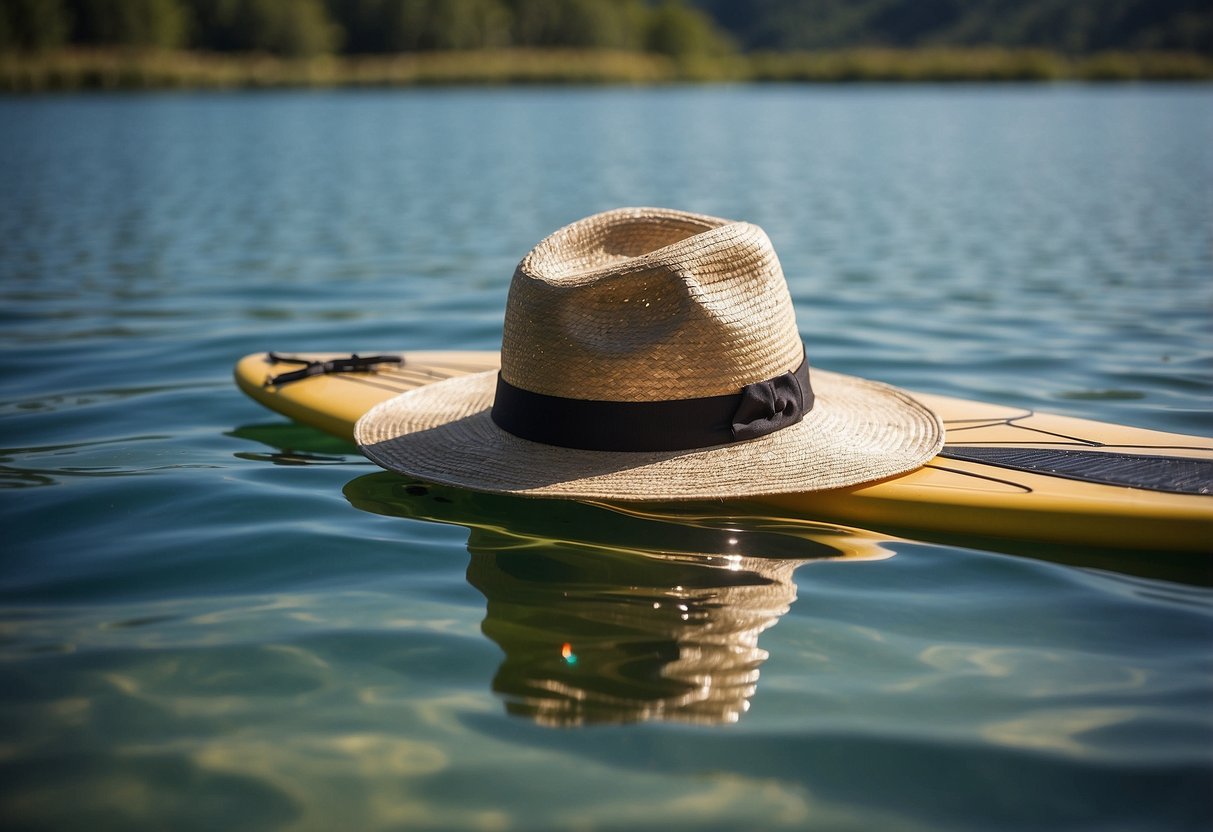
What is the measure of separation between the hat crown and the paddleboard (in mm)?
348

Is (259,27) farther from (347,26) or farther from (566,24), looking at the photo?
(566,24)

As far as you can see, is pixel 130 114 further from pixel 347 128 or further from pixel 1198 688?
pixel 1198 688

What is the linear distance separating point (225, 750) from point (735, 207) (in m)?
9.16

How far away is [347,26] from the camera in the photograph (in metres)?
63.1

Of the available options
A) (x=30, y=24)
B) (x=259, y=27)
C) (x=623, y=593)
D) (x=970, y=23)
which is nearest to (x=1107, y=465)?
(x=623, y=593)

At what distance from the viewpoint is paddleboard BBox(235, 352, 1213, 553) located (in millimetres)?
2566

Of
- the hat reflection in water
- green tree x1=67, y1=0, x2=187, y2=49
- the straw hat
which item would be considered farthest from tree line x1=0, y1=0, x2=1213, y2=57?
the hat reflection in water

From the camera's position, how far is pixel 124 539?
2.77 metres

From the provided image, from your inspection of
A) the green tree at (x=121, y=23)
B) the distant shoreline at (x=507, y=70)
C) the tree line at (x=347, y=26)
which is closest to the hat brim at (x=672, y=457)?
the distant shoreline at (x=507, y=70)

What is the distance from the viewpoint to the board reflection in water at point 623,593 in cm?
202

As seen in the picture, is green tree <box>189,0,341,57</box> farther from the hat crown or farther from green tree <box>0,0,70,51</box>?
the hat crown

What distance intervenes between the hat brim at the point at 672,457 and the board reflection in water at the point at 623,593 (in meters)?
0.19

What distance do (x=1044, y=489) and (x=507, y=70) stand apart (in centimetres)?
4686

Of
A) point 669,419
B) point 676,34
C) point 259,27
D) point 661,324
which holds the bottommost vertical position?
point 669,419
